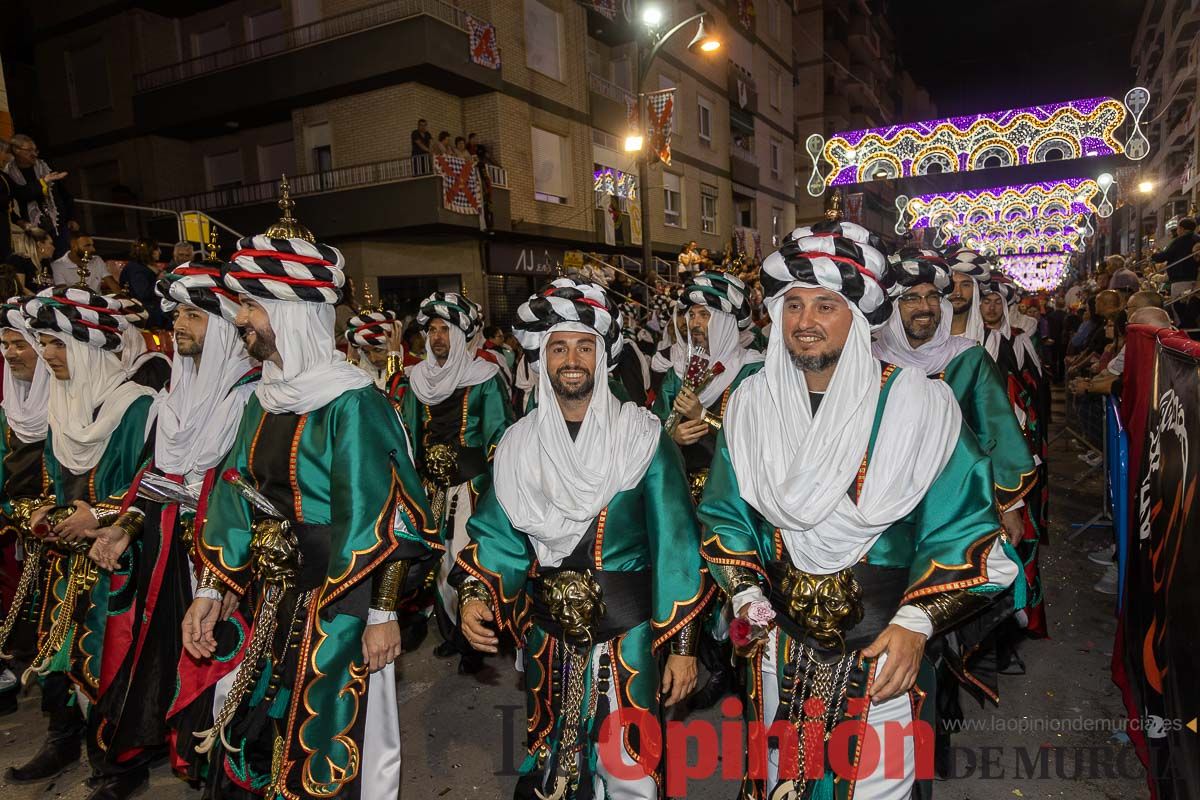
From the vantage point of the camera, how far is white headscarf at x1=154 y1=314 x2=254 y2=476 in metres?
3.73

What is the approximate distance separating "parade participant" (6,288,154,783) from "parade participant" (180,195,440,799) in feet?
4.20

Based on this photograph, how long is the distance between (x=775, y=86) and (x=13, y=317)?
36007 millimetres

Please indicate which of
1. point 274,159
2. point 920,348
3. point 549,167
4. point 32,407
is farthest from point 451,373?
point 274,159

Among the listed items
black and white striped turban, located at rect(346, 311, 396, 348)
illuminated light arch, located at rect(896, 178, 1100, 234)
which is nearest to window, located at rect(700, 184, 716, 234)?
illuminated light arch, located at rect(896, 178, 1100, 234)

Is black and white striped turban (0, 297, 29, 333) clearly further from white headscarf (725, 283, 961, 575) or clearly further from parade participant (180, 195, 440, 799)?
white headscarf (725, 283, 961, 575)

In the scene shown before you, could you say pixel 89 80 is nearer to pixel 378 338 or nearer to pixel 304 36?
pixel 304 36

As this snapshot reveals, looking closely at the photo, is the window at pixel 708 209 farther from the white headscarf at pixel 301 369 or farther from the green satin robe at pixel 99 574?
the white headscarf at pixel 301 369

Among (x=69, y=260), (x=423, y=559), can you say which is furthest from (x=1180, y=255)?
(x=69, y=260)

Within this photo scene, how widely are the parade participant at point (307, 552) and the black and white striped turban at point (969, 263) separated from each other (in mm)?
4084

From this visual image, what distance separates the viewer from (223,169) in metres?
20.7

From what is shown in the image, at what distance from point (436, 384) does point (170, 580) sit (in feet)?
8.85

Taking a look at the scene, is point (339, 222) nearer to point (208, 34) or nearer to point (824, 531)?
point (208, 34)

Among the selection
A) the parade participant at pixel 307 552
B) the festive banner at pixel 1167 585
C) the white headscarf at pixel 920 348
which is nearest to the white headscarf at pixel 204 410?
the parade participant at pixel 307 552

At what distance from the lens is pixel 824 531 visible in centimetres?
240
